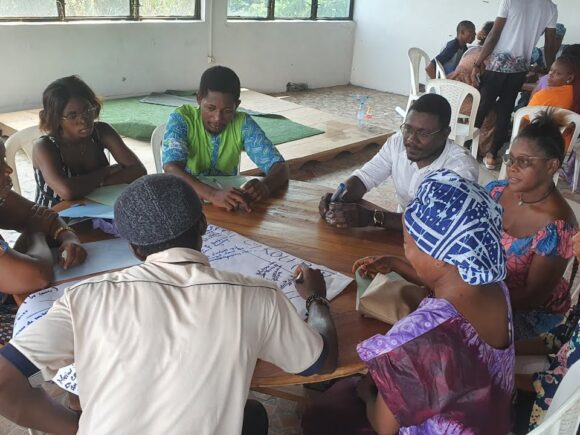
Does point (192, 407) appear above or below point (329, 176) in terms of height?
above

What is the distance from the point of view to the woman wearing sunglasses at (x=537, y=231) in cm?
180

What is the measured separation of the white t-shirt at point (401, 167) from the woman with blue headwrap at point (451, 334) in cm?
121

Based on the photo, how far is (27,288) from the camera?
1.49 metres

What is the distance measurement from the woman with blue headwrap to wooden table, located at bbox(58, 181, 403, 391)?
243mm

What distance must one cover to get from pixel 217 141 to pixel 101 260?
1048 millimetres

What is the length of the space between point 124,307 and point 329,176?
4.11 meters

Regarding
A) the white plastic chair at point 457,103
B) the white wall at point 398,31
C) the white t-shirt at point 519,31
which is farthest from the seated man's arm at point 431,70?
the white wall at point 398,31

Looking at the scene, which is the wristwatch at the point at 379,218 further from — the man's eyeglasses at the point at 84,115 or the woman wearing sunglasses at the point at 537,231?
the man's eyeglasses at the point at 84,115

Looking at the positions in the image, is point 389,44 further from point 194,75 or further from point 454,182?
point 454,182

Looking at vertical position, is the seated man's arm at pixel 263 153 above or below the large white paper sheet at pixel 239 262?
above

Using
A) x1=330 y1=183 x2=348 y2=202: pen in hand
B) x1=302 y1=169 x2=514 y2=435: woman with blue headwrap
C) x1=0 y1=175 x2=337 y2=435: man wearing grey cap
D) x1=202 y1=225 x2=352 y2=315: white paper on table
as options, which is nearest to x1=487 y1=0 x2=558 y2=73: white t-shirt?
x1=330 y1=183 x2=348 y2=202: pen in hand

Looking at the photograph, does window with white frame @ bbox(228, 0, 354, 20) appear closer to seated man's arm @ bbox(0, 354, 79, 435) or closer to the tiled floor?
the tiled floor

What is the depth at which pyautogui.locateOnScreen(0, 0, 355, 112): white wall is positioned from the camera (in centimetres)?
565

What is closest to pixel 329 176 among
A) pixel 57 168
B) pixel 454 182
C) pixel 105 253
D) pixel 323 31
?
pixel 57 168
